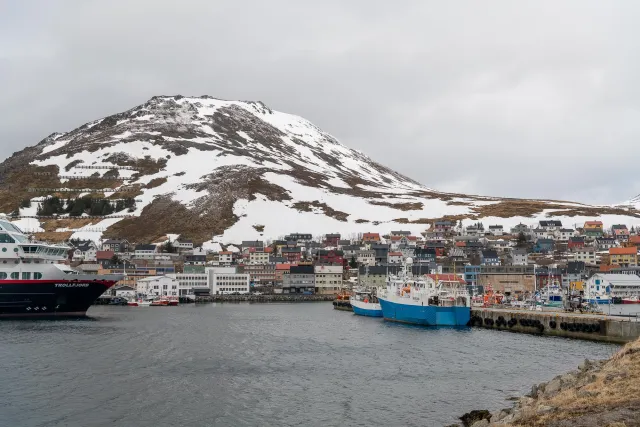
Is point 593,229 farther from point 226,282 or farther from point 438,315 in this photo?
point 438,315

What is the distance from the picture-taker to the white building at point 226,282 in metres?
140

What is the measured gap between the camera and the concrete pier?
2122 inches

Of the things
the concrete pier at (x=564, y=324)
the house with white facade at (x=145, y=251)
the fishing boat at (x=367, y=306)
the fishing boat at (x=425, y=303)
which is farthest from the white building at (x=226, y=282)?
the concrete pier at (x=564, y=324)

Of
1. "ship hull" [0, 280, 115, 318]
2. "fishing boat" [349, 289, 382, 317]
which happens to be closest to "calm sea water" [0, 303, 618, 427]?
"ship hull" [0, 280, 115, 318]

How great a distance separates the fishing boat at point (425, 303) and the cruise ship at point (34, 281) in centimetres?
3716

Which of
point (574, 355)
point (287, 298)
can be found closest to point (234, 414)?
point (574, 355)

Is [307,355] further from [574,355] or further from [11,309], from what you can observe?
[11,309]

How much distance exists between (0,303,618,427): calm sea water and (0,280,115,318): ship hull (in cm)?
767

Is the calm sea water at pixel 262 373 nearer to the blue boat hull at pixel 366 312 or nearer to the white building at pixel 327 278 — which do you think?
the blue boat hull at pixel 366 312

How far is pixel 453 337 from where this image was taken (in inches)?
2404

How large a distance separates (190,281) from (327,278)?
31350 mm

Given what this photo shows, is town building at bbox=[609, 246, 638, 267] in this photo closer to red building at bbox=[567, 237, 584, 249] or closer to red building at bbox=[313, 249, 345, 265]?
red building at bbox=[567, 237, 584, 249]

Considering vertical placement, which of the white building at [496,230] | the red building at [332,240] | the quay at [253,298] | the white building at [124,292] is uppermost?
Answer: the white building at [496,230]

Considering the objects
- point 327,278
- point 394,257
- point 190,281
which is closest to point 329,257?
point 327,278
